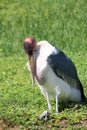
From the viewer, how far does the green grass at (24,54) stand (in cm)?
632

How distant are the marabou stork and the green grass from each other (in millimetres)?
225

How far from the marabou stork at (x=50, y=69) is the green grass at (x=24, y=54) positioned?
0.22m

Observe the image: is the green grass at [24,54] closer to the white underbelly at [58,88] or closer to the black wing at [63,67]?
the white underbelly at [58,88]

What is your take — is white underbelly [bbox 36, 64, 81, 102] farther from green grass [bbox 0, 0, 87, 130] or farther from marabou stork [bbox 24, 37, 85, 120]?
green grass [bbox 0, 0, 87, 130]

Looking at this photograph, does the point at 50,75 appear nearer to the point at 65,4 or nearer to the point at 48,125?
the point at 48,125

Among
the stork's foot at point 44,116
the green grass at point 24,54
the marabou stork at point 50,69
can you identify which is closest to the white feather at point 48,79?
the marabou stork at point 50,69

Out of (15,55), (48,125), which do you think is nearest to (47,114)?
(48,125)

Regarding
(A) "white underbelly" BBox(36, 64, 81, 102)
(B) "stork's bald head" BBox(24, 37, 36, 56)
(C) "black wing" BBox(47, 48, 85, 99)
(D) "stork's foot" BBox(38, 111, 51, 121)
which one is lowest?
(D) "stork's foot" BBox(38, 111, 51, 121)

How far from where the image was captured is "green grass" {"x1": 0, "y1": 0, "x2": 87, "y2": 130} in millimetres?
6324

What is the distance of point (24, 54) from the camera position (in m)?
9.88

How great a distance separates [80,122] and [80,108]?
46cm

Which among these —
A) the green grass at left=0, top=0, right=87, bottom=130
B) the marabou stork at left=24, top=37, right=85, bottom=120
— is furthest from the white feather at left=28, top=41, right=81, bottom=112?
the green grass at left=0, top=0, right=87, bottom=130

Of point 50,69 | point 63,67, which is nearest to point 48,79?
point 50,69

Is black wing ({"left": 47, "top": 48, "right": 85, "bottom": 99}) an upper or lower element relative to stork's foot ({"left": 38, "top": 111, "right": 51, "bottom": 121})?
upper
